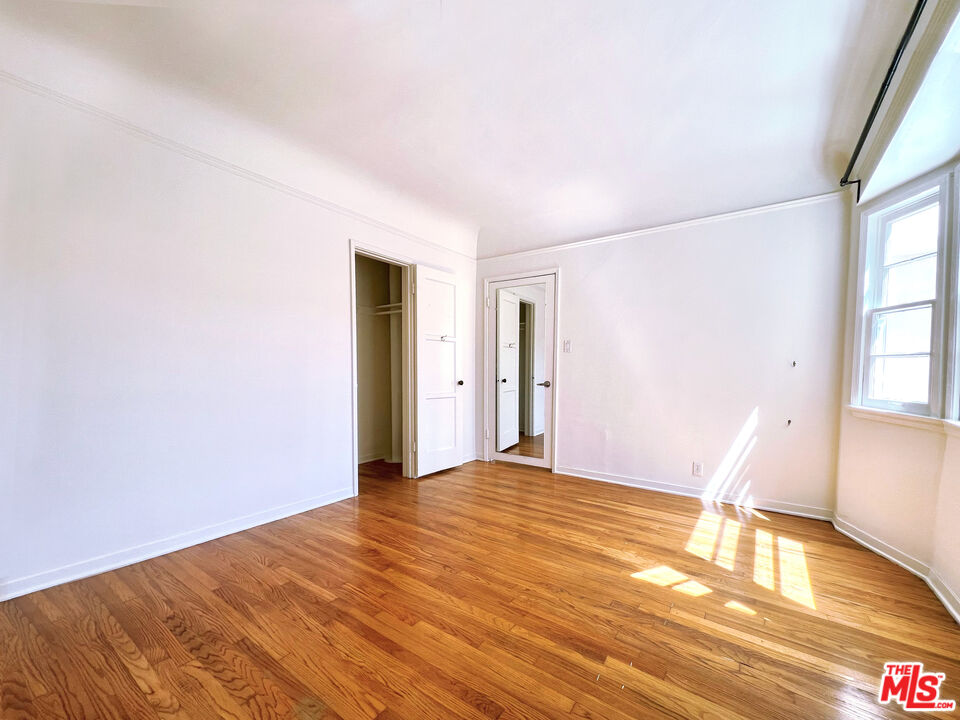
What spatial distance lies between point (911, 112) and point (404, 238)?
3.49 metres

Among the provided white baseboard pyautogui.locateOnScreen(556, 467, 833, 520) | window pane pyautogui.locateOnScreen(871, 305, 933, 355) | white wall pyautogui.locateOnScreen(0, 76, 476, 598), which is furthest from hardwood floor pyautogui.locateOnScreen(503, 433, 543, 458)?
window pane pyautogui.locateOnScreen(871, 305, 933, 355)

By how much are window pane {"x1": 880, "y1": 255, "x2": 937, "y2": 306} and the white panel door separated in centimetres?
361

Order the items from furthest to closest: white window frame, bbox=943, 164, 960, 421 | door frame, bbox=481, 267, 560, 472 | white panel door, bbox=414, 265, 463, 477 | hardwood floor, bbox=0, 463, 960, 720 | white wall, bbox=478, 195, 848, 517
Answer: door frame, bbox=481, 267, 560, 472 < white panel door, bbox=414, 265, 463, 477 < white wall, bbox=478, 195, 848, 517 < white window frame, bbox=943, 164, 960, 421 < hardwood floor, bbox=0, 463, 960, 720

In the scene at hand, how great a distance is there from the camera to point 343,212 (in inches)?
126

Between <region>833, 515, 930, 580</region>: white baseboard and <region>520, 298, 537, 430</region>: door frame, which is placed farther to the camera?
<region>520, 298, 537, 430</region>: door frame

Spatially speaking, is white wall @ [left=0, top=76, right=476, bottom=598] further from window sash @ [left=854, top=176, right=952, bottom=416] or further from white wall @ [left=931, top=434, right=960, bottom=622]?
window sash @ [left=854, top=176, right=952, bottom=416]

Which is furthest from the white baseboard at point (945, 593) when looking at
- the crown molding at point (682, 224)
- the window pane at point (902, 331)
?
the crown molding at point (682, 224)

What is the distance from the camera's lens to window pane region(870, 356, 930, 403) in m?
2.26

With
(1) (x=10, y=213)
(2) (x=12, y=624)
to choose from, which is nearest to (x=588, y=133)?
(1) (x=10, y=213)

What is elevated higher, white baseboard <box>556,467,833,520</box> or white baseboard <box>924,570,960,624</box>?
white baseboard <box>924,570,960,624</box>

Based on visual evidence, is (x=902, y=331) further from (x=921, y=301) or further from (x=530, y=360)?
(x=530, y=360)

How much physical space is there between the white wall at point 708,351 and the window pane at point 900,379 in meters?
0.28

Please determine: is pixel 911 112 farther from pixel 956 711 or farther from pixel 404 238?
pixel 404 238

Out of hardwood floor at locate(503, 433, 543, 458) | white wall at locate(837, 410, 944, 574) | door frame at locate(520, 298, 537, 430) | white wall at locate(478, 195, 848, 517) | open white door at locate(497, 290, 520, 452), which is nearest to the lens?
white wall at locate(837, 410, 944, 574)
